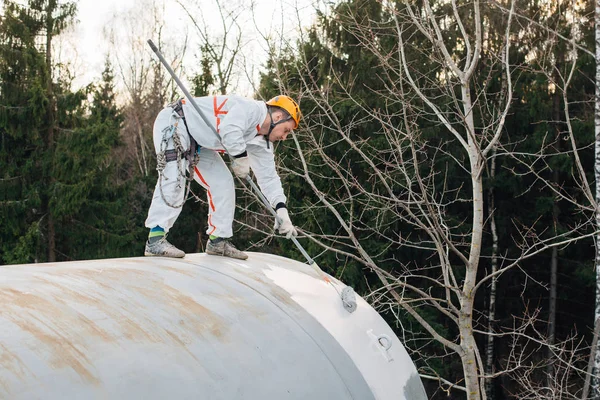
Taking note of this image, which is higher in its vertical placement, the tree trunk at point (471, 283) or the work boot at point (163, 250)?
the work boot at point (163, 250)

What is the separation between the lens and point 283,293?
3029 millimetres

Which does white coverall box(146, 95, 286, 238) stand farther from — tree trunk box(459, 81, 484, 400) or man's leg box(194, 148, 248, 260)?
tree trunk box(459, 81, 484, 400)

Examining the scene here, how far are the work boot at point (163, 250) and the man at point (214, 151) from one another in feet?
0.03

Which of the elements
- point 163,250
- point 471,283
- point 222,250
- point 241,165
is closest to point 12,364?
point 163,250

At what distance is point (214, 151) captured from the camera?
429 centimetres

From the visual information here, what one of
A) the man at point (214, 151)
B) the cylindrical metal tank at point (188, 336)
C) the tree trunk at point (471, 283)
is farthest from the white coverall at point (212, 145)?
the tree trunk at point (471, 283)

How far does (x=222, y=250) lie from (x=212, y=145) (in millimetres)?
616

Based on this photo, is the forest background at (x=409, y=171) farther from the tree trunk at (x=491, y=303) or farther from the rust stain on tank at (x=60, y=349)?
the rust stain on tank at (x=60, y=349)

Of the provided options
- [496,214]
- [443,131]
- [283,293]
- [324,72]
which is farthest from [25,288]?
[496,214]

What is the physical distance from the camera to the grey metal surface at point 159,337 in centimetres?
196

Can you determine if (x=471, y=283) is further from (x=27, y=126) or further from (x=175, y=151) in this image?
(x=27, y=126)

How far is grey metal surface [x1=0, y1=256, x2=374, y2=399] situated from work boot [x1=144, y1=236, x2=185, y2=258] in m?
0.48

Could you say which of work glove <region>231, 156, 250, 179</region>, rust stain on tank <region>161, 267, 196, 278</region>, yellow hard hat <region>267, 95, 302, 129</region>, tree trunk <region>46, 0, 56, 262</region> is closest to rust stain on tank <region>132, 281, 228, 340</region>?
rust stain on tank <region>161, 267, 196, 278</region>

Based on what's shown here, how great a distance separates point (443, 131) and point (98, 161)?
29.0ft
